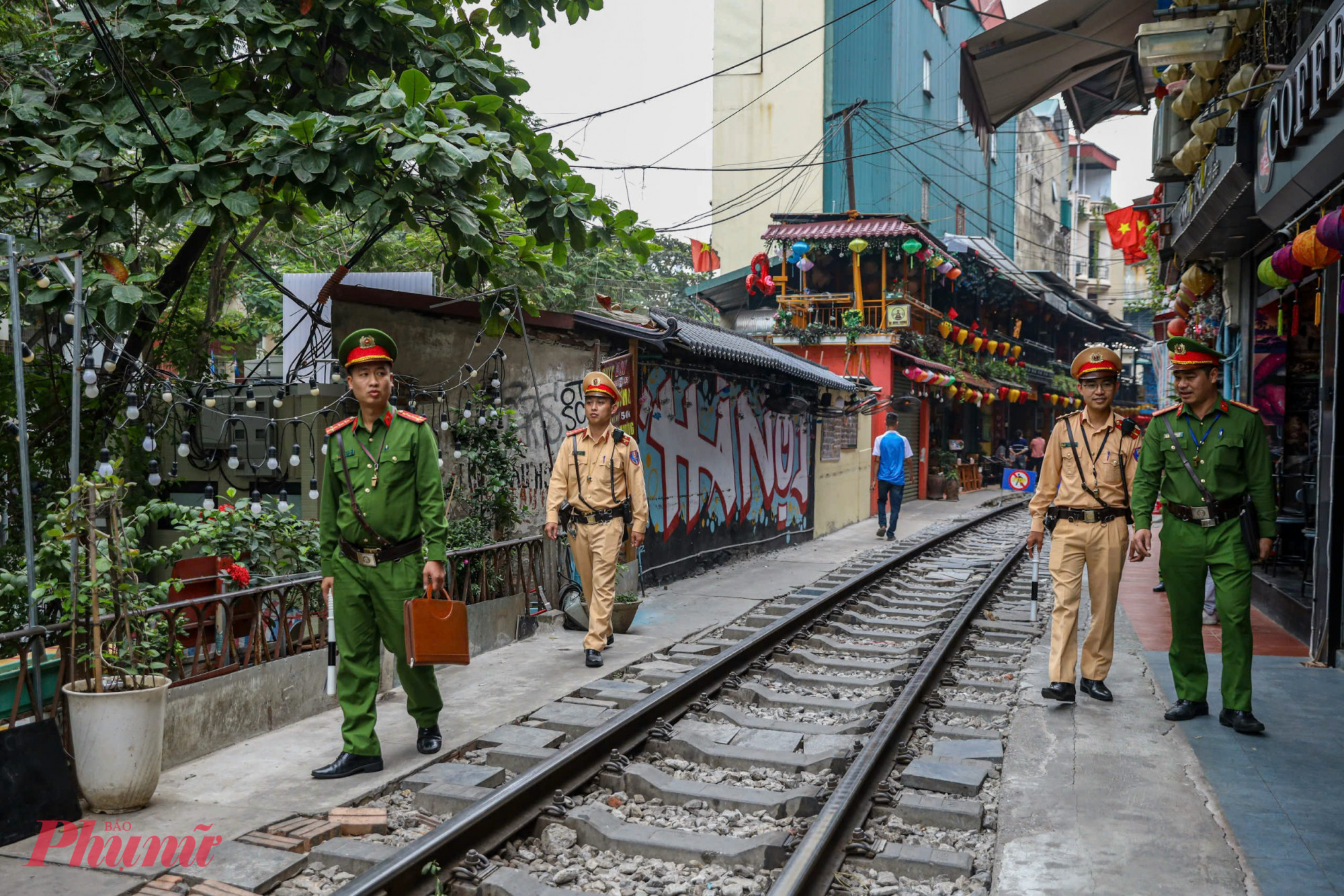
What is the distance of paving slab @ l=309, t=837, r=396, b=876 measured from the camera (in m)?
3.92

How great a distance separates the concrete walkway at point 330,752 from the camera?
3.94 m

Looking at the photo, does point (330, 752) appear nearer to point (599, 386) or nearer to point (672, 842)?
point (672, 842)

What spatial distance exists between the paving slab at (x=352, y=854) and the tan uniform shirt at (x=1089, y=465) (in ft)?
13.6

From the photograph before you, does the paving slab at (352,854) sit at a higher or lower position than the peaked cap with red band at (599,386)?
lower

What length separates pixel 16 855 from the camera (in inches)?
155

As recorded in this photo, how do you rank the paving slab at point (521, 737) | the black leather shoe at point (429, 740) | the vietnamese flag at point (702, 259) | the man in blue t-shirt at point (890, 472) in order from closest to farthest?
1. the black leather shoe at point (429, 740)
2. the paving slab at point (521, 737)
3. the man in blue t-shirt at point (890, 472)
4. the vietnamese flag at point (702, 259)

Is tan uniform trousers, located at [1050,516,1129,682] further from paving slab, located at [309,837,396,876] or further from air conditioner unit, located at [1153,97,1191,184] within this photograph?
air conditioner unit, located at [1153,97,1191,184]

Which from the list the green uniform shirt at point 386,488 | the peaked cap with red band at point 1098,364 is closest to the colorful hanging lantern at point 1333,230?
the peaked cap with red band at point 1098,364

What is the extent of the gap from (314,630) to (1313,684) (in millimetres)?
6465

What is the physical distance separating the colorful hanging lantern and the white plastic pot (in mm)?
6373

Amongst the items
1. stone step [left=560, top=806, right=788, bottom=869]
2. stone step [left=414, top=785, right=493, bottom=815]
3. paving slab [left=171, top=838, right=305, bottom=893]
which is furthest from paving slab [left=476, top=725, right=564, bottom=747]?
paving slab [left=171, top=838, right=305, bottom=893]

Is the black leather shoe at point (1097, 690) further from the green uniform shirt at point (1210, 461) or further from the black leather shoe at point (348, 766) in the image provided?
the black leather shoe at point (348, 766)

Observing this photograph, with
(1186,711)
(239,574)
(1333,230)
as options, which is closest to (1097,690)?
(1186,711)

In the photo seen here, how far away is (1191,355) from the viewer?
5863 millimetres
